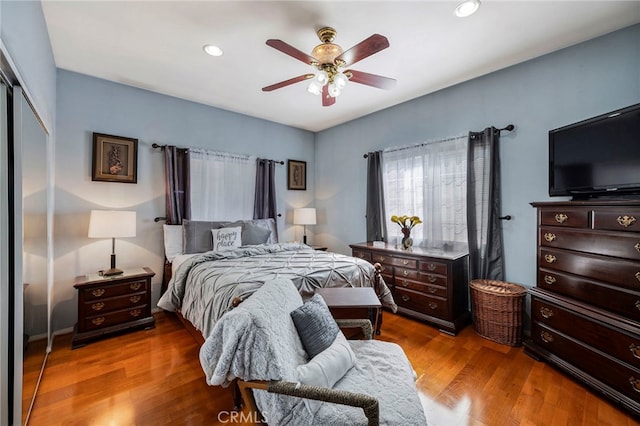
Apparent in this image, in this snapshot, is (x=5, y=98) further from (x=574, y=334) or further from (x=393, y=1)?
(x=574, y=334)

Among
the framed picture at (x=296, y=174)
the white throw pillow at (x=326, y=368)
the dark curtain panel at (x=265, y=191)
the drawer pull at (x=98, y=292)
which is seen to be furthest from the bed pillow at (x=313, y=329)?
the framed picture at (x=296, y=174)

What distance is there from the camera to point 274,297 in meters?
1.44

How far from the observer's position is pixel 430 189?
335 centimetres

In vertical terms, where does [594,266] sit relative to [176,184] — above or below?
below

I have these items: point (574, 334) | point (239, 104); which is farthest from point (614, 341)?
point (239, 104)

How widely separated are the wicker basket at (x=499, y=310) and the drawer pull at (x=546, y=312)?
0.83ft

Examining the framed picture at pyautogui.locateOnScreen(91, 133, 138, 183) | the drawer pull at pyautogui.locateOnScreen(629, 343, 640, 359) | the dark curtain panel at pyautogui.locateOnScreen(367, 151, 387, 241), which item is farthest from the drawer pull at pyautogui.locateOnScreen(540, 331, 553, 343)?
the framed picture at pyautogui.locateOnScreen(91, 133, 138, 183)

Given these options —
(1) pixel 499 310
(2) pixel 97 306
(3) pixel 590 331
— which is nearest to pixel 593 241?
(3) pixel 590 331

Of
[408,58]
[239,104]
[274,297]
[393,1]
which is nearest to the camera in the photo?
[274,297]

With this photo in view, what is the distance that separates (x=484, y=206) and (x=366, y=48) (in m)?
2.10

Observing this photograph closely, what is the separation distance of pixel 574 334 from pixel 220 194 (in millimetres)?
3949

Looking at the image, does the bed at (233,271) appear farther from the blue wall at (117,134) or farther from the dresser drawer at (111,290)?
the blue wall at (117,134)

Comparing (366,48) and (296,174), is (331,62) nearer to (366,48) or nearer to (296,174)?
(366,48)

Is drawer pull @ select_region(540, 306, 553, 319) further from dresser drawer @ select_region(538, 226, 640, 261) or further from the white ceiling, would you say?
the white ceiling
